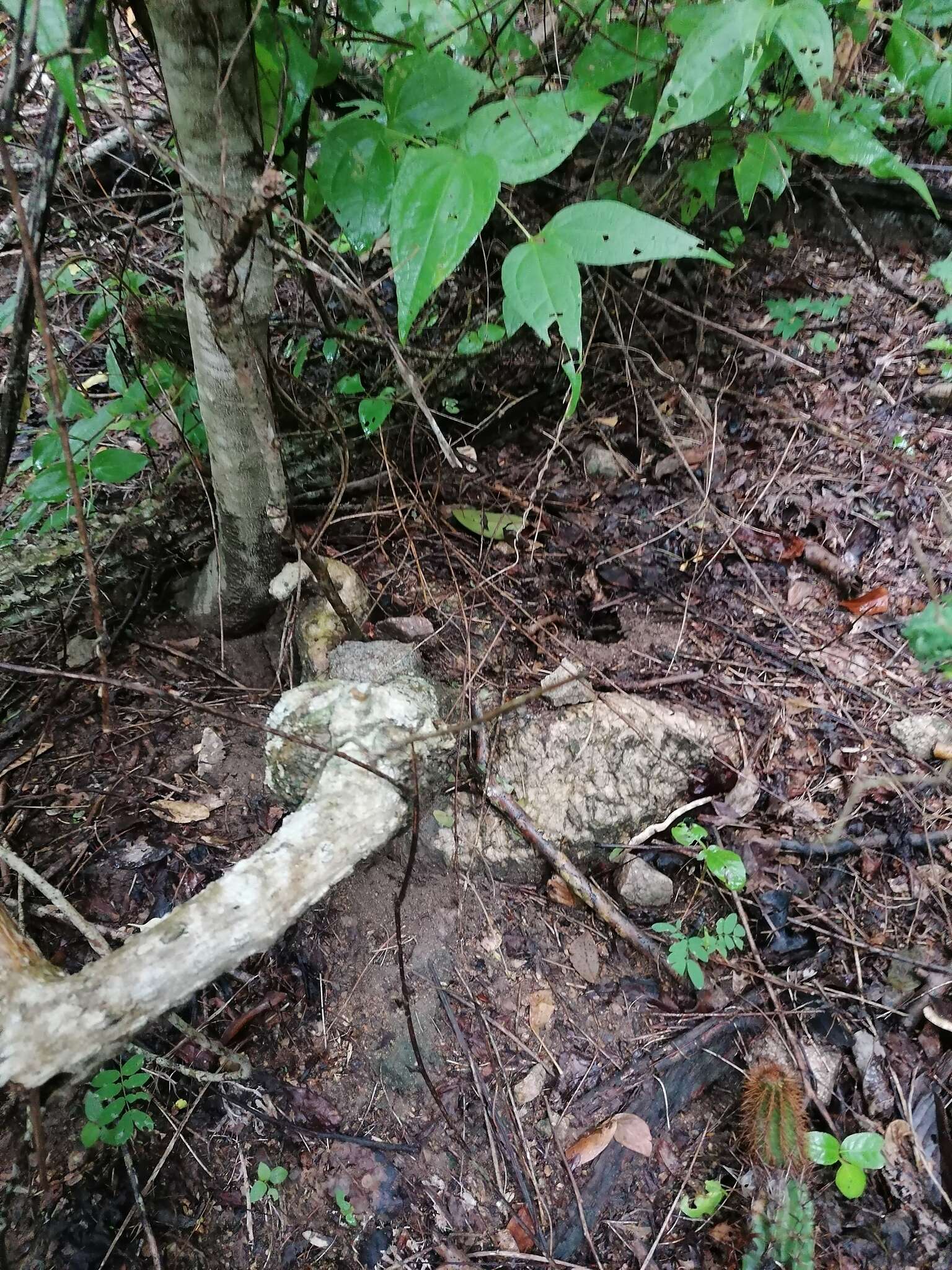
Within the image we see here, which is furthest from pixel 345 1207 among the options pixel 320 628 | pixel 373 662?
pixel 320 628

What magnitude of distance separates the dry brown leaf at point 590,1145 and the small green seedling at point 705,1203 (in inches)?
8.5

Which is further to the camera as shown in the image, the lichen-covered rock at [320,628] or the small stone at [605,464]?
the small stone at [605,464]

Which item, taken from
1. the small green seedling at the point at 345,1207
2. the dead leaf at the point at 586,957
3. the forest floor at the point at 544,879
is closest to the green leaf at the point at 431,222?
the forest floor at the point at 544,879

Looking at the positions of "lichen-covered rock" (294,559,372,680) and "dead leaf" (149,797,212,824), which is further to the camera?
"lichen-covered rock" (294,559,372,680)

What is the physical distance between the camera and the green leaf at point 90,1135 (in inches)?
64.2

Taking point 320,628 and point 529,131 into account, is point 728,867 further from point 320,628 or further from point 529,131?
point 529,131

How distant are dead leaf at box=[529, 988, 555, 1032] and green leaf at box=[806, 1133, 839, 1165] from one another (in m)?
0.67

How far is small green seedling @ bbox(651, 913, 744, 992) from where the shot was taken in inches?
77.1

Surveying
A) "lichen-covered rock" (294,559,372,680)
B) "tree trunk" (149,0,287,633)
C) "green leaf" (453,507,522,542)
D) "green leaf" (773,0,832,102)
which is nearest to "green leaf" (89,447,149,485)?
"tree trunk" (149,0,287,633)

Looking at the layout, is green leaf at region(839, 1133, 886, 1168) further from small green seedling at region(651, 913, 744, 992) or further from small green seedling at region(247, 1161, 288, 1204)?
small green seedling at region(247, 1161, 288, 1204)

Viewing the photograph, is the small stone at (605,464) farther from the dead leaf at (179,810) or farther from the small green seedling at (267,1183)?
the small green seedling at (267,1183)

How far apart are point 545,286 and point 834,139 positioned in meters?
1.20

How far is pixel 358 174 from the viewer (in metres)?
1.55

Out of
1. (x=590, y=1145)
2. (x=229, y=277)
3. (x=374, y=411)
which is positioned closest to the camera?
(x=229, y=277)
